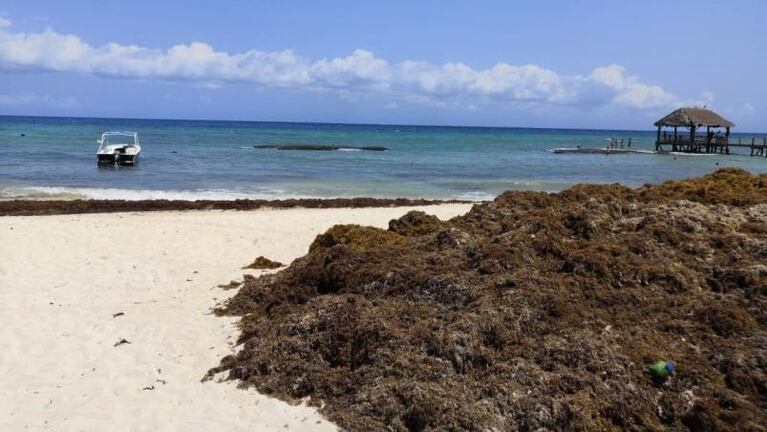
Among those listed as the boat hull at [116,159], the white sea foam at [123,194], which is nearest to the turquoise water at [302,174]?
the white sea foam at [123,194]

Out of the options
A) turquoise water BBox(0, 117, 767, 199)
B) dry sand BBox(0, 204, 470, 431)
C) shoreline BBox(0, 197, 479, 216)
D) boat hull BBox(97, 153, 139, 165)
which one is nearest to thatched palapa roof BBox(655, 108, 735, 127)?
turquoise water BBox(0, 117, 767, 199)

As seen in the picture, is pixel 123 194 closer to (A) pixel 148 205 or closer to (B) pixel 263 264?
(A) pixel 148 205

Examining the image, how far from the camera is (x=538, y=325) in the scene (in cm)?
549

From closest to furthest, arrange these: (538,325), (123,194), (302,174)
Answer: (538,325) → (123,194) → (302,174)

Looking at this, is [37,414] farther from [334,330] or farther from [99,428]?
[334,330]

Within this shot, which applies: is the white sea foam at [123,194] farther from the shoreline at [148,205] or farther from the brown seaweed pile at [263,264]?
the brown seaweed pile at [263,264]

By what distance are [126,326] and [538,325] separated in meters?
4.72

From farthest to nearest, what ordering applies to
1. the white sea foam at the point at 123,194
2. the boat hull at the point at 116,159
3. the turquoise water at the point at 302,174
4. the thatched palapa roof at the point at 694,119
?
the thatched palapa roof at the point at 694,119
the boat hull at the point at 116,159
the turquoise water at the point at 302,174
the white sea foam at the point at 123,194

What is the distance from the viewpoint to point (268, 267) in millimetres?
10383

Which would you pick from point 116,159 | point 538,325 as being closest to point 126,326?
point 538,325

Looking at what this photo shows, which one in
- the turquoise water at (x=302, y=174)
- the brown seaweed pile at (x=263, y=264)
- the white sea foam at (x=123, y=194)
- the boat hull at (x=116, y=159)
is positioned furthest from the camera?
the boat hull at (x=116, y=159)

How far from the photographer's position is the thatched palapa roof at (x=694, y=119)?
46219mm

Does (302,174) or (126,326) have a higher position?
(302,174)

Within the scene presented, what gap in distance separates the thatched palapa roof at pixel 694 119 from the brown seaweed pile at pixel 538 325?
141ft
